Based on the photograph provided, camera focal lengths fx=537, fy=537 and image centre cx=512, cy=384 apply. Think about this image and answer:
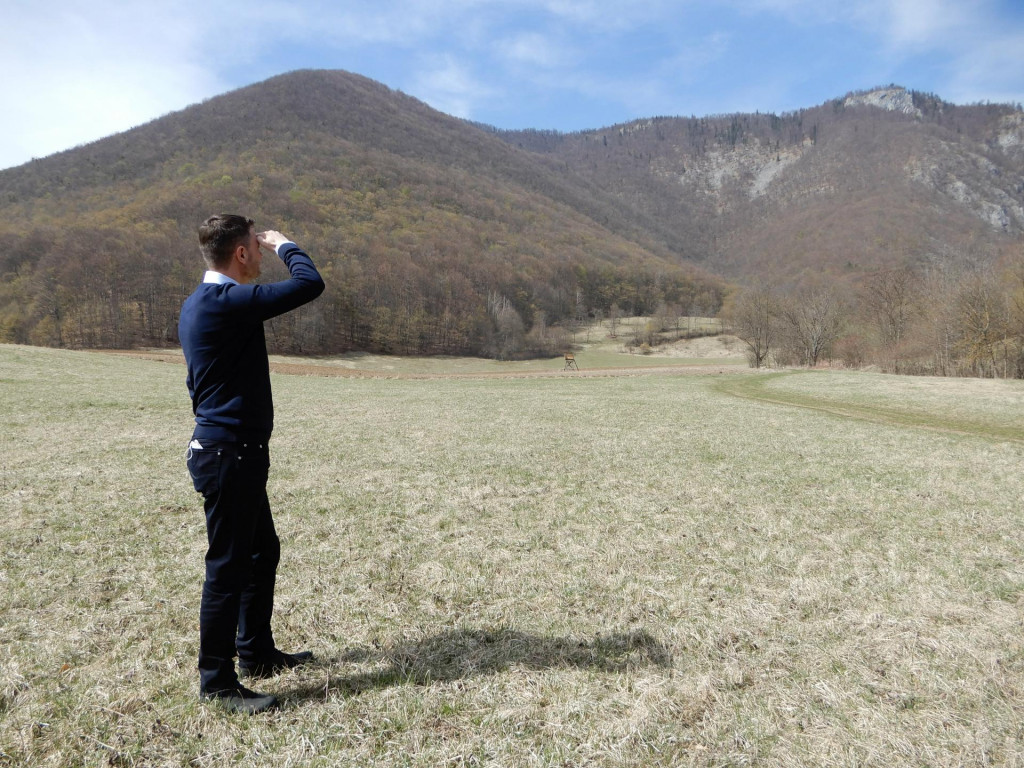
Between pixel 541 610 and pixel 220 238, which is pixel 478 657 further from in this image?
pixel 220 238

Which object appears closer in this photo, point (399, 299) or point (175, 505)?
point (175, 505)

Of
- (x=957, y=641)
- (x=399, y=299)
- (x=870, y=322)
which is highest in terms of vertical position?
(x=399, y=299)

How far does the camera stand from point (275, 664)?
403cm

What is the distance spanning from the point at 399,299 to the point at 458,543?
91.2 m

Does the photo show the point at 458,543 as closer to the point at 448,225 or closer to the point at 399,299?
the point at 399,299

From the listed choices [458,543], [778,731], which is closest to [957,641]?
[778,731]

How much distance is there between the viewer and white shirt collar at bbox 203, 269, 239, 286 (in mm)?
3416

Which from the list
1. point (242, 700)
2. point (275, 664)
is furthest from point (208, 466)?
point (275, 664)

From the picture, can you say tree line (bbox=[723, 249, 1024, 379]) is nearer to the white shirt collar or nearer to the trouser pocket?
the white shirt collar

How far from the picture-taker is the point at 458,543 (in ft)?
23.4

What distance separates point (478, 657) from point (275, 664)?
154 centimetres

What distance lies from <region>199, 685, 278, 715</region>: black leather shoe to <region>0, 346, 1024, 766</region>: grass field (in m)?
0.08

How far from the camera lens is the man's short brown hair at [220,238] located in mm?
3482

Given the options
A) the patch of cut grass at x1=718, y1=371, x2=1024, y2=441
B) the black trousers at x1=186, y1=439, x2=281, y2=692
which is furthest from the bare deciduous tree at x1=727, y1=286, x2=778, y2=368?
the black trousers at x1=186, y1=439, x2=281, y2=692
